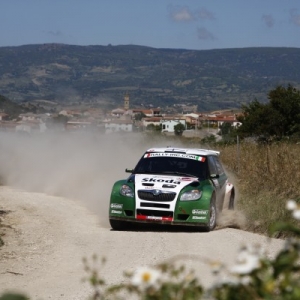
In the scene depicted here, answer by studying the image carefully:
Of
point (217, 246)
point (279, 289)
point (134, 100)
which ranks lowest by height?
point (134, 100)

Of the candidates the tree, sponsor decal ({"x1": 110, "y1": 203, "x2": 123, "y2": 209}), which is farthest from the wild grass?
the tree

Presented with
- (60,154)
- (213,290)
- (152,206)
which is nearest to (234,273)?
(213,290)

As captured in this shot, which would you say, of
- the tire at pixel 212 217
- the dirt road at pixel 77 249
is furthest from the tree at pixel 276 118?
the tire at pixel 212 217

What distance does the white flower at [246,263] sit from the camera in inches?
119

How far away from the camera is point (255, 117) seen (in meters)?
49.2

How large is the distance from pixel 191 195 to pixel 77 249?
2.91 metres

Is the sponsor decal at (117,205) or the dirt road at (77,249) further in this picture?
the sponsor decal at (117,205)

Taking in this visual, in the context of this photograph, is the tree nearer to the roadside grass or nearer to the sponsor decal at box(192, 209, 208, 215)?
the roadside grass

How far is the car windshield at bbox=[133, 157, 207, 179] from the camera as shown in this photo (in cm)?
1595

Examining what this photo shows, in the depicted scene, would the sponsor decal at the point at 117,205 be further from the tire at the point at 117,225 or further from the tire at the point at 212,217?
the tire at the point at 212,217

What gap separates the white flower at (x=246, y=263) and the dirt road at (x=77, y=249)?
5.26 m

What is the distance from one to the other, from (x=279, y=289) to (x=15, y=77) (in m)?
122

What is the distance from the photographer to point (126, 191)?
15.1 metres

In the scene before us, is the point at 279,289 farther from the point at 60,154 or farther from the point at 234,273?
the point at 60,154
